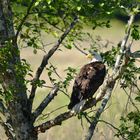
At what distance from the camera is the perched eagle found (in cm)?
1450

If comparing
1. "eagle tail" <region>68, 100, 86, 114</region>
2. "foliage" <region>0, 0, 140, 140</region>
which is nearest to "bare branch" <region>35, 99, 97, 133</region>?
"eagle tail" <region>68, 100, 86, 114</region>

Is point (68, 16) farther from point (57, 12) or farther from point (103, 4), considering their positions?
point (103, 4)

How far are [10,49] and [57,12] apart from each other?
8.56 feet

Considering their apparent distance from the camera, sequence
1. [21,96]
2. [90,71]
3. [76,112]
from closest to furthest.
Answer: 1. [76,112]
2. [21,96]
3. [90,71]

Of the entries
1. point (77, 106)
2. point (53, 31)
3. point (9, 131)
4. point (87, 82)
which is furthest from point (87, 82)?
point (9, 131)

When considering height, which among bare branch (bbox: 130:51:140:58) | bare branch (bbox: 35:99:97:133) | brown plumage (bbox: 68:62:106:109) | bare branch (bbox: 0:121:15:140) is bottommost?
bare branch (bbox: 130:51:140:58)

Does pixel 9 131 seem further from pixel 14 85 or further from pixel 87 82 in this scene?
pixel 87 82

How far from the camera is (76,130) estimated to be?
53906 millimetres

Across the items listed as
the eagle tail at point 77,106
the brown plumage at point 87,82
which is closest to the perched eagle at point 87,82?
the brown plumage at point 87,82

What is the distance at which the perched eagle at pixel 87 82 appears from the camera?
14500 millimetres

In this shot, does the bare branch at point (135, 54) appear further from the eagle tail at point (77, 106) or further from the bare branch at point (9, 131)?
the bare branch at point (9, 131)

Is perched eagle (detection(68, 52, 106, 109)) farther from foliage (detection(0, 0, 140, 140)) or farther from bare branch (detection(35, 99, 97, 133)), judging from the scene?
bare branch (detection(35, 99, 97, 133))

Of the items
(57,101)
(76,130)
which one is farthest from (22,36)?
(76,130)

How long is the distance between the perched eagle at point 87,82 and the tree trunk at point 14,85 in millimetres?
1183
